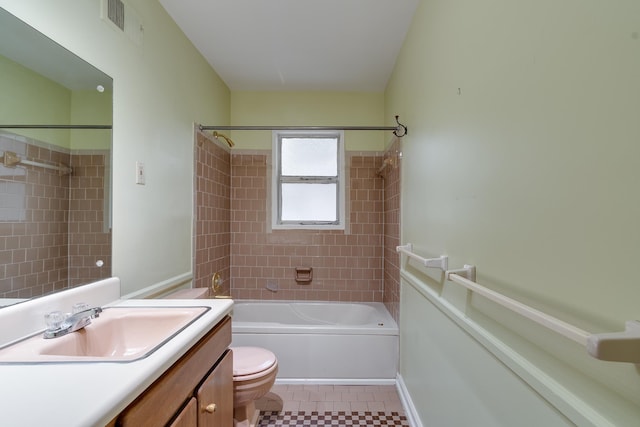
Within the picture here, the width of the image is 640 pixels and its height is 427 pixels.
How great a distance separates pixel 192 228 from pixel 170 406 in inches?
62.2

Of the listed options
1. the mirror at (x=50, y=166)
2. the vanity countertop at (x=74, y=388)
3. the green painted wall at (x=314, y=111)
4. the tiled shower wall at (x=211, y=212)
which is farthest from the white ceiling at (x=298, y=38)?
the vanity countertop at (x=74, y=388)

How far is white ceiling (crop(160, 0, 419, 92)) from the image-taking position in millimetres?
1871

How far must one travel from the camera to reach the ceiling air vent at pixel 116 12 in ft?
4.61

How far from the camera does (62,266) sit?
3.97 feet

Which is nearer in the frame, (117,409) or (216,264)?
(117,409)

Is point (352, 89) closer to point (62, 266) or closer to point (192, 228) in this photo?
point (192, 228)

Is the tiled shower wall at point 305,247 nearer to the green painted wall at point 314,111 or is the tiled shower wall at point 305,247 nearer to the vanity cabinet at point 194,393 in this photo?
the green painted wall at point 314,111

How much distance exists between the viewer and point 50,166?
116 cm

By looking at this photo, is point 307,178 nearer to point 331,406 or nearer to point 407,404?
point 331,406

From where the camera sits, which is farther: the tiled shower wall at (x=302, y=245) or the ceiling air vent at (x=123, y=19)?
the tiled shower wall at (x=302, y=245)

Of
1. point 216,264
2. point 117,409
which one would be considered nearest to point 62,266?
point 117,409

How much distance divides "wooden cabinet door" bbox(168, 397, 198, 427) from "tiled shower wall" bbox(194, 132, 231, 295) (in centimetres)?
143

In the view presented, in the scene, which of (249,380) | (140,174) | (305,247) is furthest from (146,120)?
(305,247)

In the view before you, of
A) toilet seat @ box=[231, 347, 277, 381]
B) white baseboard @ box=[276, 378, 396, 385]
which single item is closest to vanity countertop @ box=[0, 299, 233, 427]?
toilet seat @ box=[231, 347, 277, 381]
